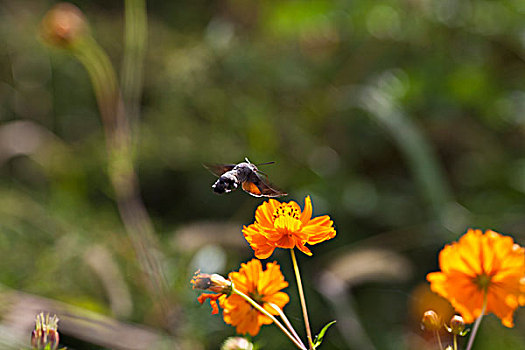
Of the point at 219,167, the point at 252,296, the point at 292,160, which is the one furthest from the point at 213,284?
the point at 292,160

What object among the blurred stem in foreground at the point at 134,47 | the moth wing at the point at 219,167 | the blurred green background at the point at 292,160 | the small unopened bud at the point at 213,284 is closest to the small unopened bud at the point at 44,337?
the small unopened bud at the point at 213,284

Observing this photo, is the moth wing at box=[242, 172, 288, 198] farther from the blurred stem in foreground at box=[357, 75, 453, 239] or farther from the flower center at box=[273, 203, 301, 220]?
the blurred stem in foreground at box=[357, 75, 453, 239]

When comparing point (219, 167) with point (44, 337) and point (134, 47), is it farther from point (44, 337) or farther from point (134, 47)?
point (134, 47)

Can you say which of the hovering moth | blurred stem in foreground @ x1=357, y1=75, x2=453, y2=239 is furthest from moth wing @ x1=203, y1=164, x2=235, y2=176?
blurred stem in foreground @ x1=357, y1=75, x2=453, y2=239

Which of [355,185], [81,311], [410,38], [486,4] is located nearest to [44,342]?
[81,311]

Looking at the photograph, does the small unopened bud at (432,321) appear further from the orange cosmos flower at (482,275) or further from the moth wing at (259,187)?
the moth wing at (259,187)

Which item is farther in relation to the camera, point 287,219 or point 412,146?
point 412,146
